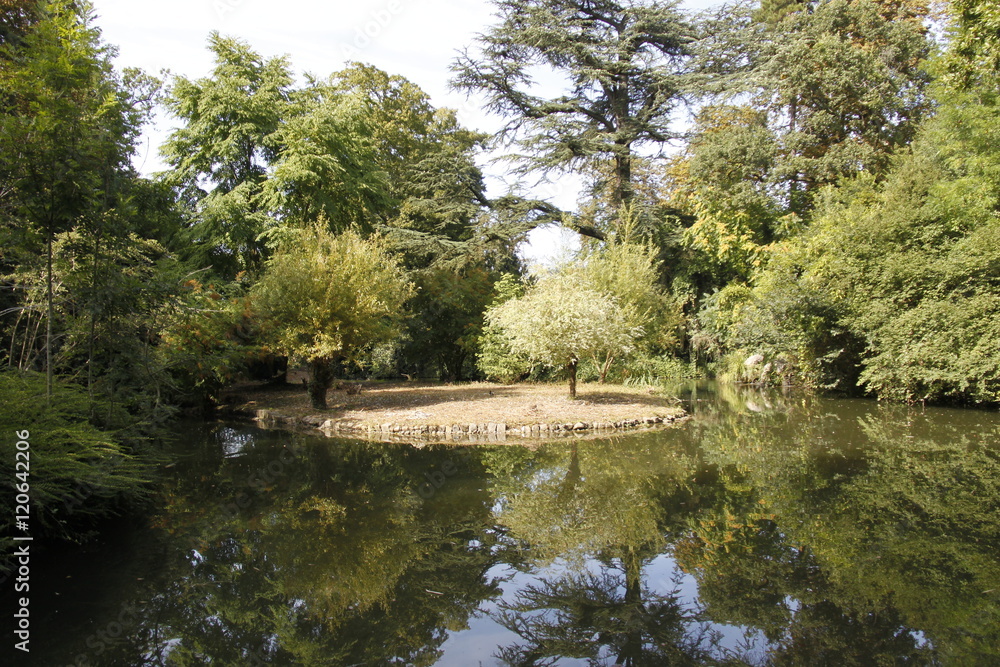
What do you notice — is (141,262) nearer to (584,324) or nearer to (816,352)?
(584,324)

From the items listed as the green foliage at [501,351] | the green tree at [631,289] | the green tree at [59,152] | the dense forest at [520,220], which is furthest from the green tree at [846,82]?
the green tree at [59,152]

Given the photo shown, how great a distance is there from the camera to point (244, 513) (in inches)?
286

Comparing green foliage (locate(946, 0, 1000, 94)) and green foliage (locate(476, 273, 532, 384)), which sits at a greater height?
green foliage (locate(946, 0, 1000, 94))

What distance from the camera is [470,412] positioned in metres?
13.8

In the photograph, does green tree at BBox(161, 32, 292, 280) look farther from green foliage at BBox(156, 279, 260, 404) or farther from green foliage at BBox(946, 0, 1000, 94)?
green foliage at BBox(946, 0, 1000, 94)

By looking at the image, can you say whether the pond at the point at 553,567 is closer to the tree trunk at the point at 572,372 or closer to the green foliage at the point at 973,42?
the tree trunk at the point at 572,372

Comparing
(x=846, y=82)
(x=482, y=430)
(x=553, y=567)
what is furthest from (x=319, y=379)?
(x=846, y=82)

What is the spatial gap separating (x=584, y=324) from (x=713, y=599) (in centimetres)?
949

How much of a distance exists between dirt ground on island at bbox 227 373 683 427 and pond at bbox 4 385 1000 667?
3.61 metres

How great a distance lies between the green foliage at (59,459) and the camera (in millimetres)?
5039

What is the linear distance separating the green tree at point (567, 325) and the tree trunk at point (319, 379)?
15.0 ft

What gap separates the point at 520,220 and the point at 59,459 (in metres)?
17.4

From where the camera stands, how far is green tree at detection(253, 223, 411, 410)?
13.4 metres

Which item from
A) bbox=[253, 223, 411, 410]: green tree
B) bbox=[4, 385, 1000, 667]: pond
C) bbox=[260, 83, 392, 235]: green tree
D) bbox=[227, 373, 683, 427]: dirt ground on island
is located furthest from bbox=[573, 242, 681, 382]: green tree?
bbox=[260, 83, 392, 235]: green tree
